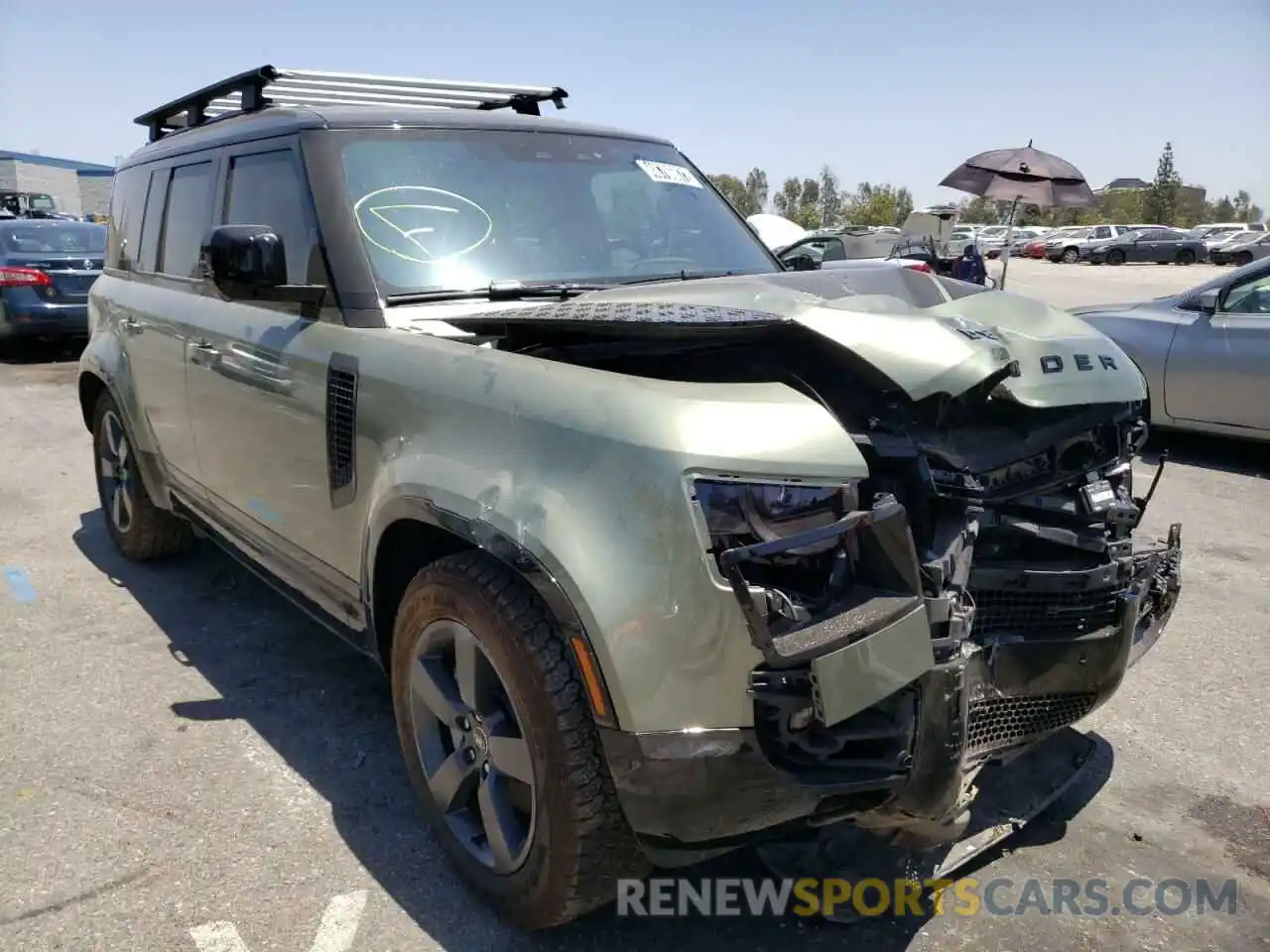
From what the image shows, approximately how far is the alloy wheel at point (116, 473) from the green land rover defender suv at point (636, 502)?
148cm

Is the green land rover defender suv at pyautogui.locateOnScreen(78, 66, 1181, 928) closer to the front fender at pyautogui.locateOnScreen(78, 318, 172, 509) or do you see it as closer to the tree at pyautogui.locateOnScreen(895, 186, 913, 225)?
the front fender at pyautogui.locateOnScreen(78, 318, 172, 509)

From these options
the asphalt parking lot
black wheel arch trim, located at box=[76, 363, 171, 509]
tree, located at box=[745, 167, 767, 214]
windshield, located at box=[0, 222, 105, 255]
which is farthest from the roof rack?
tree, located at box=[745, 167, 767, 214]

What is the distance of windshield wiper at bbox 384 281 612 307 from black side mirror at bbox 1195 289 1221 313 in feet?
18.5

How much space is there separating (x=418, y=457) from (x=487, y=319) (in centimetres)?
44

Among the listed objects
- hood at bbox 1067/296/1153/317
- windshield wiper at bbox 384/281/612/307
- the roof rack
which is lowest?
hood at bbox 1067/296/1153/317

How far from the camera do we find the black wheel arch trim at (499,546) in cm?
196

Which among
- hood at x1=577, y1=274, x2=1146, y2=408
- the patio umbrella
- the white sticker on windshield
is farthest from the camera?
the patio umbrella

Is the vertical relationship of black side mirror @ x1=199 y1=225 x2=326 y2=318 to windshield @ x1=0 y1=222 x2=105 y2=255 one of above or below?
below

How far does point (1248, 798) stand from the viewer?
9.86ft

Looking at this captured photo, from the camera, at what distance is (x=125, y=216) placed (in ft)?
16.1

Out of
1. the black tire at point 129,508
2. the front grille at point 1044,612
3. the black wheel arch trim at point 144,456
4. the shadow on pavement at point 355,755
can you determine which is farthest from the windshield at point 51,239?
the front grille at point 1044,612

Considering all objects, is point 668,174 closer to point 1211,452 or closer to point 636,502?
point 636,502

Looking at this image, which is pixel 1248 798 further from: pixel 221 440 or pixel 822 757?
pixel 221 440

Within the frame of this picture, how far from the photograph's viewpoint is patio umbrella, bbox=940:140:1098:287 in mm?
12984
